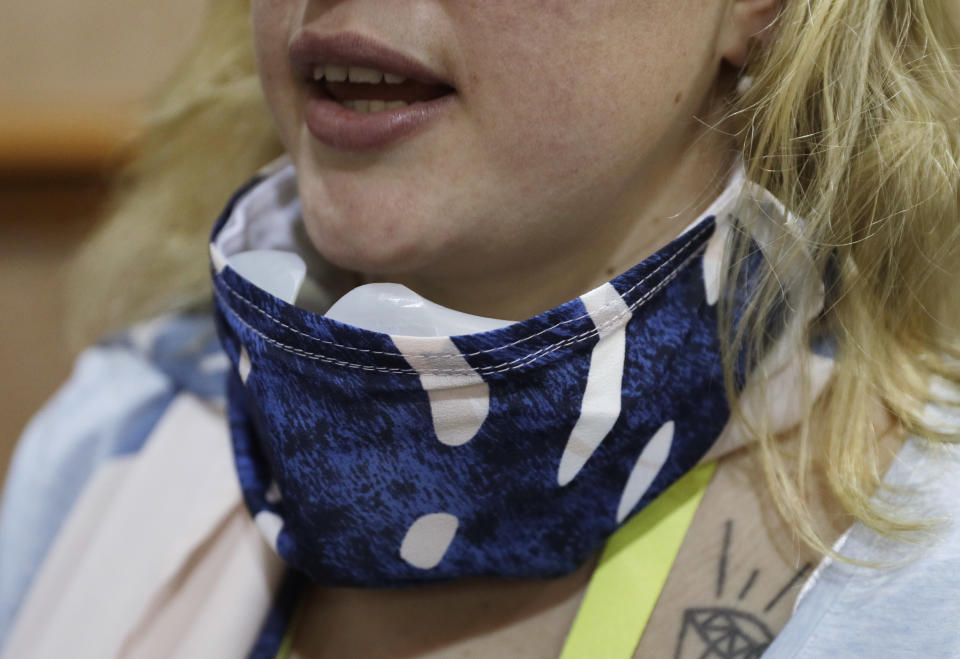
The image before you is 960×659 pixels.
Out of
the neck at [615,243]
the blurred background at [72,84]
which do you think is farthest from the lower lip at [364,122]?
the blurred background at [72,84]

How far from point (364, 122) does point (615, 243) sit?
0.76 ft

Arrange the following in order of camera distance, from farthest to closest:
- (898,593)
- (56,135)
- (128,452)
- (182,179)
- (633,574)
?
1. (56,135)
2. (182,179)
3. (128,452)
4. (633,574)
5. (898,593)

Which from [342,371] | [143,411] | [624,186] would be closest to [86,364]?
[143,411]

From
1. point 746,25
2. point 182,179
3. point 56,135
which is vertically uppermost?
point 746,25

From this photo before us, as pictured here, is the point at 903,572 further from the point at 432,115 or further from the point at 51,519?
the point at 51,519

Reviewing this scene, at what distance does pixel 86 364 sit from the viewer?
1.19m

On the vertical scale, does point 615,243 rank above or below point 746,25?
below

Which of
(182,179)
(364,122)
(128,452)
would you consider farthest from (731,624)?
(182,179)

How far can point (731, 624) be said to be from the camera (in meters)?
0.68

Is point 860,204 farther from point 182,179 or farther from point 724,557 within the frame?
point 182,179

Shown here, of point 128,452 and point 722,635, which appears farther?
point 128,452

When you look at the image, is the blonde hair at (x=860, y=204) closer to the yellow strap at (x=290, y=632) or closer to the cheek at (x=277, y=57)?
the cheek at (x=277, y=57)

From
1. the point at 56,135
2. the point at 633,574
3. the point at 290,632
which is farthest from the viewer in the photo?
the point at 56,135

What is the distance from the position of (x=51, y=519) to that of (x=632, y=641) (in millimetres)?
739
